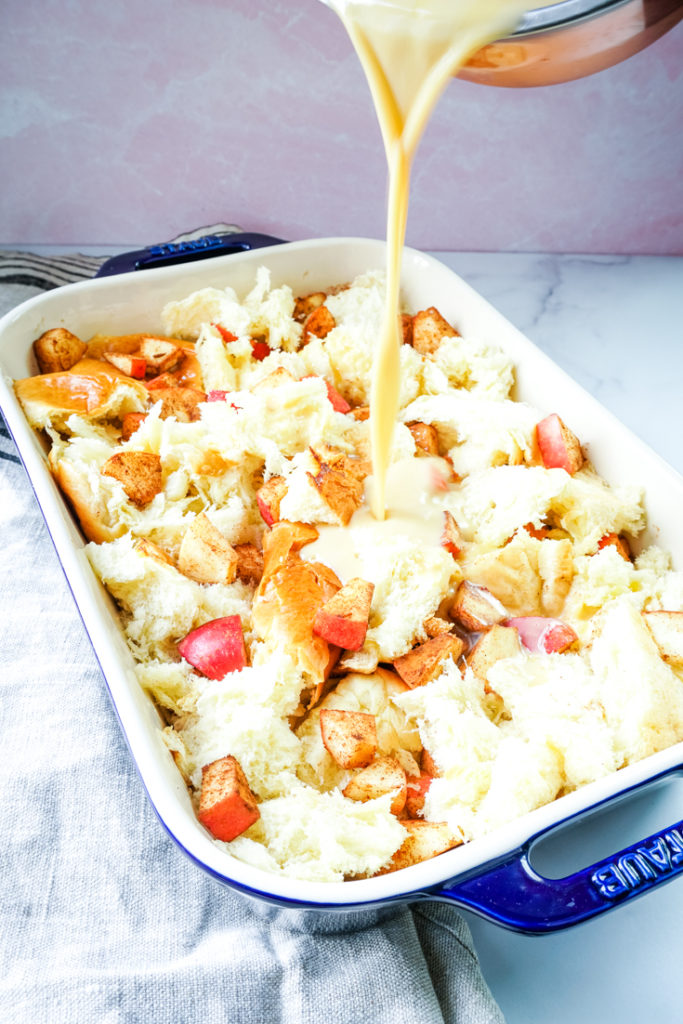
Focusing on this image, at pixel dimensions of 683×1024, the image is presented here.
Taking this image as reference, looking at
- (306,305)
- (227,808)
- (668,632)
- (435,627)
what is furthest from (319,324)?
(227,808)

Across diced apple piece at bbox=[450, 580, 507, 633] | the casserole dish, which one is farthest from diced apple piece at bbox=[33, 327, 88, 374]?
diced apple piece at bbox=[450, 580, 507, 633]

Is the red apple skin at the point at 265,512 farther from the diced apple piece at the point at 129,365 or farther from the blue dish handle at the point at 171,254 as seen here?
the blue dish handle at the point at 171,254

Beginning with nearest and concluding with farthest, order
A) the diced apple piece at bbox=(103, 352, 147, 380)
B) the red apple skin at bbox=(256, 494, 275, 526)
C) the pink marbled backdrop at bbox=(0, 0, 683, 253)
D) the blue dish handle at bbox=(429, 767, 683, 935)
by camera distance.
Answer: the blue dish handle at bbox=(429, 767, 683, 935) < the red apple skin at bbox=(256, 494, 275, 526) < the diced apple piece at bbox=(103, 352, 147, 380) < the pink marbled backdrop at bbox=(0, 0, 683, 253)

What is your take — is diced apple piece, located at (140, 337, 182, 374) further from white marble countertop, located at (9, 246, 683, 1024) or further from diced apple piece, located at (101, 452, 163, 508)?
white marble countertop, located at (9, 246, 683, 1024)

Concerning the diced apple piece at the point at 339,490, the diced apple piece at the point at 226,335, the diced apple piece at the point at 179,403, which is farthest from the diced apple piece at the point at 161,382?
the diced apple piece at the point at 339,490

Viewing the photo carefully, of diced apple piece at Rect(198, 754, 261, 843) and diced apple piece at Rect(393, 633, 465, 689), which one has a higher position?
diced apple piece at Rect(393, 633, 465, 689)
